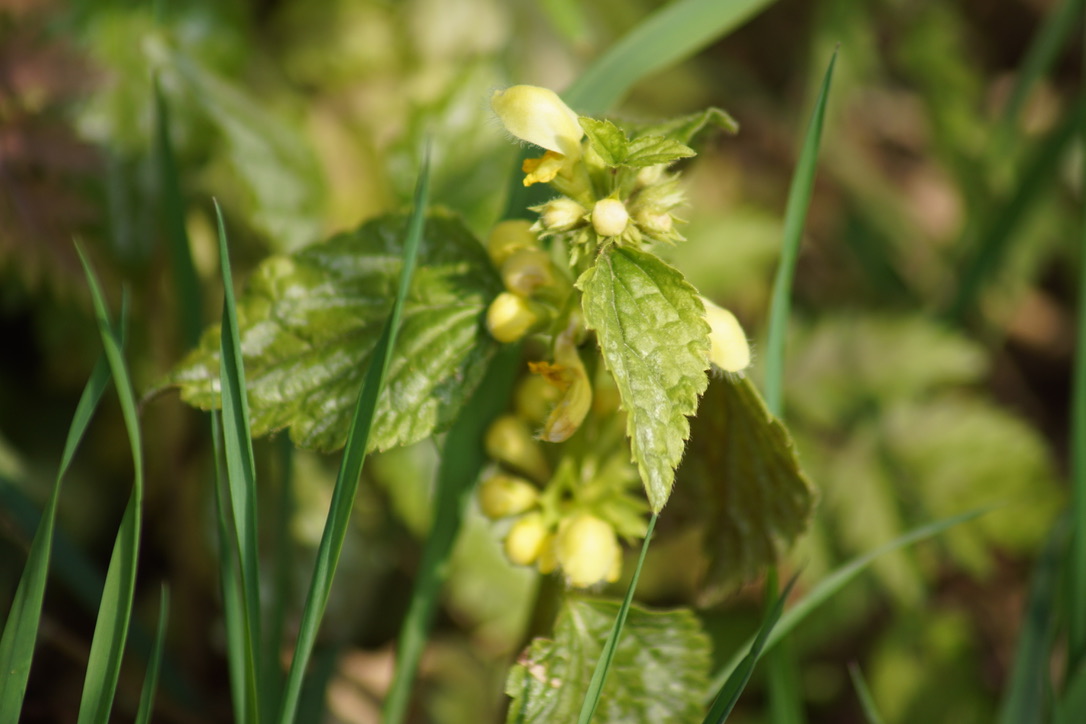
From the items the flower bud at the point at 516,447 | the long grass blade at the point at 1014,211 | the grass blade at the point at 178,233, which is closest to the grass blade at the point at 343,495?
the flower bud at the point at 516,447

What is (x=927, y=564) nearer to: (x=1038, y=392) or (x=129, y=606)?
(x=1038, y=392)

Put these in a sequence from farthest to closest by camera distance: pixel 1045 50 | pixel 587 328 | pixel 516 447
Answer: pixel 1045 50 < pixel 516 447 < pixel 587 328

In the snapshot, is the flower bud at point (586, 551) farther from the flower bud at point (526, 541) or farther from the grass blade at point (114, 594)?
the grass blade at point (114, 594)

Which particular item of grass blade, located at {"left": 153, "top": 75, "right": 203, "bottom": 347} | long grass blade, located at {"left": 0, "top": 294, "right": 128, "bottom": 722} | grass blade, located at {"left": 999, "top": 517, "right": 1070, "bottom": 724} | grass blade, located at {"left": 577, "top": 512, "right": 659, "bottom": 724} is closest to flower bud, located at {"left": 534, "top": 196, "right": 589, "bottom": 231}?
grass blade, located at {"left": 577, "top": 512, "right": 659, "bottom": 724}

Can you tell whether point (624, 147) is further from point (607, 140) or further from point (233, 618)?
point (233, 618)

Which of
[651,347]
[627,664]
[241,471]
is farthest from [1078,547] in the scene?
[241,471]

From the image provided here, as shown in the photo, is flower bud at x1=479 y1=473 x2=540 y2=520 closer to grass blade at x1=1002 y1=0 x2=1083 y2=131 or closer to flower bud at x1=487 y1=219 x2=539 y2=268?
flower bud at x1=487 y1=219 x2=539 y2=268

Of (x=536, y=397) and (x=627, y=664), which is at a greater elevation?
(x=536, y=397)
